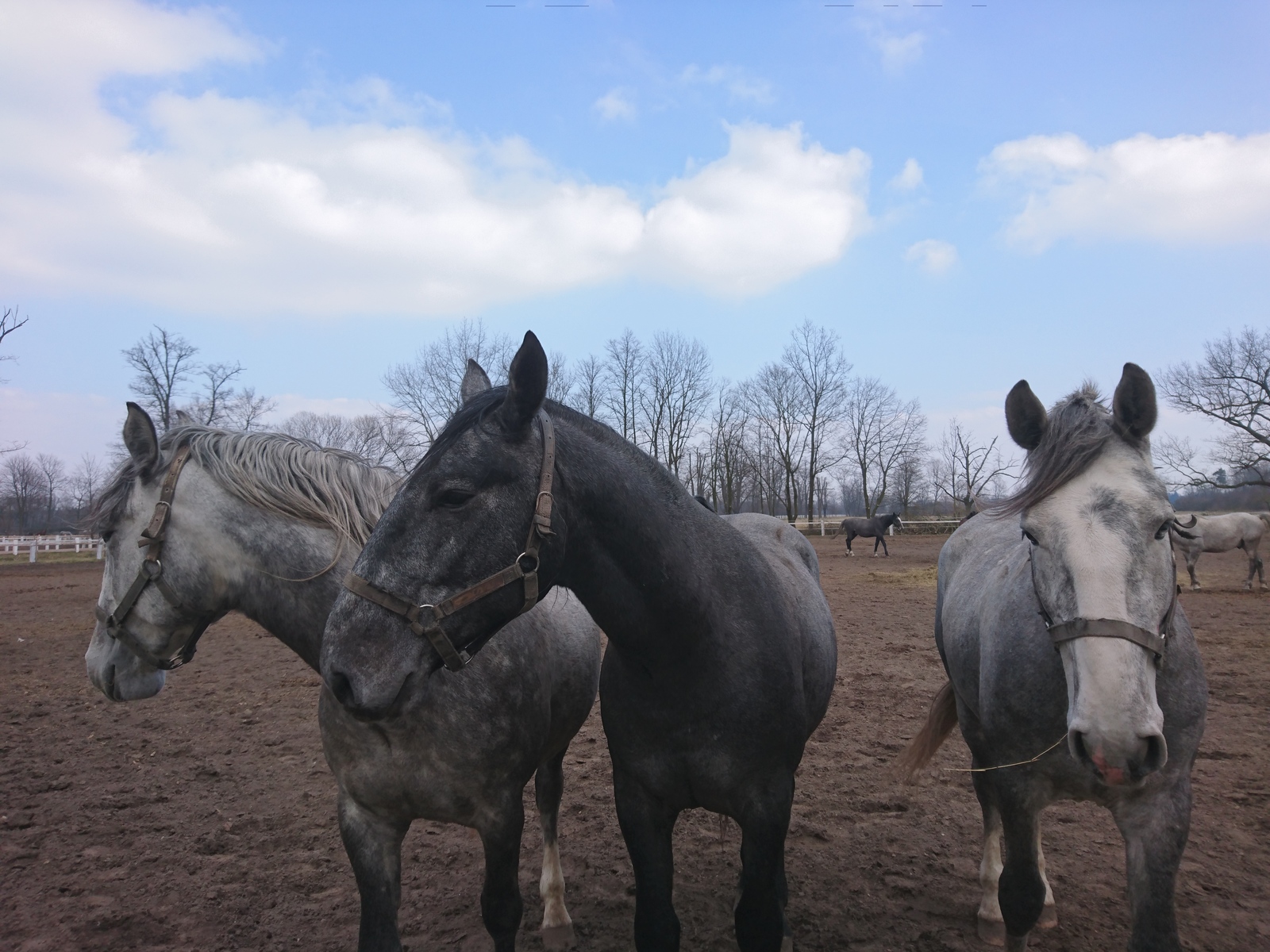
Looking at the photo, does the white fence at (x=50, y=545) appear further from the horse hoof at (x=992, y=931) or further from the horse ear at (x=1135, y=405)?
the horse ear at (x=1135, y=405)

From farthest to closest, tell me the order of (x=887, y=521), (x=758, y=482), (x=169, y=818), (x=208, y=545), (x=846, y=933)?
(x=758, y=482), (x=887, y=521), (x=169, y=818), (x=846, y=933), (x=208, y=545)

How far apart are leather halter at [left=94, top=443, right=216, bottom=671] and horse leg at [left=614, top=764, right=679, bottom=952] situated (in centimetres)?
172

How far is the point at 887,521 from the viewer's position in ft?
98.1

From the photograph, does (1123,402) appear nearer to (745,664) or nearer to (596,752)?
(745,664)

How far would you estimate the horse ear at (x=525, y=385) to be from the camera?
1989 millimetres

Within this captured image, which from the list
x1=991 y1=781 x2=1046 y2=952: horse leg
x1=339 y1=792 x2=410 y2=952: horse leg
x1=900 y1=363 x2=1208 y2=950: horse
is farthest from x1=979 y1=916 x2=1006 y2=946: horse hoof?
x1=339 y1=792 x2=410 y2=952: horse leg

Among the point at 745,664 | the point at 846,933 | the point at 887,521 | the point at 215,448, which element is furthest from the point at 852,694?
the point at 887,521

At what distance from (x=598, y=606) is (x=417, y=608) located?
25.4 inches

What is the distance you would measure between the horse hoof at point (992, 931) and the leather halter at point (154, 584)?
381 centimetres

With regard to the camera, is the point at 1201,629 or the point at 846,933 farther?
the point at 1201,629

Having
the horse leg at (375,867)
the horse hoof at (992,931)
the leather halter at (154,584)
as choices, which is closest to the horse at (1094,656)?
the horse hoof at (992,931)

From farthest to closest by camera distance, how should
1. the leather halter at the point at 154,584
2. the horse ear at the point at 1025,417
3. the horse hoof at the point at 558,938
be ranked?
1. the horse hoof at the point at 558,938
2. the leather halter at the point at 154,584
3. the horse ear at the point at 1025,417

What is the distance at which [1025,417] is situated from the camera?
2.47 metres

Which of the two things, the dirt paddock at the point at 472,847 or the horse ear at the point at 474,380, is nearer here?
the horse ear at the point at 474,380
